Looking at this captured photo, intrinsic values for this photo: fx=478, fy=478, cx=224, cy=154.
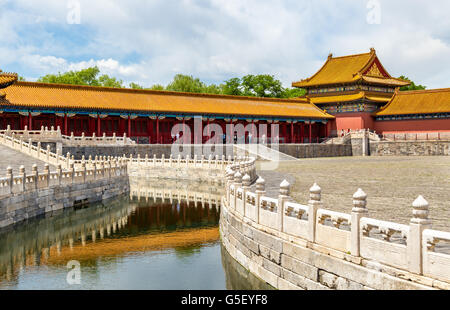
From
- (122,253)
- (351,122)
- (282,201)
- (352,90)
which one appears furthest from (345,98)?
(282,201)

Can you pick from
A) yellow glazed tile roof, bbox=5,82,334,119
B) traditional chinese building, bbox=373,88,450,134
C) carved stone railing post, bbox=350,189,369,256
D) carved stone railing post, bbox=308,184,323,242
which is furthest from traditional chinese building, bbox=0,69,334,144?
carved stone railing post, bbox=350,189,369,256

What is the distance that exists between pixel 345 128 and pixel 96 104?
3194 centimetres

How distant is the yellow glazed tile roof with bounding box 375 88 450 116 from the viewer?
55031 mm

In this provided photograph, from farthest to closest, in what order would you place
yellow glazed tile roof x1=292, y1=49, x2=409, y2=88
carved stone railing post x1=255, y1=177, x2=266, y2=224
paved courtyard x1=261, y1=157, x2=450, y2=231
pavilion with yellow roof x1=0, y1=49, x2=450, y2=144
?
1. yellow glazed tile roof x1=292, y1=49, x2=409, y2=88
2. pavilion with yellow roof x1=0, y1=49, x2=450, y2=144
3. paved courtyard x1=261, y1=157, x2=450, y2=231
4. carved stone railing post x1=255, y1=177, x2=266, y2=224

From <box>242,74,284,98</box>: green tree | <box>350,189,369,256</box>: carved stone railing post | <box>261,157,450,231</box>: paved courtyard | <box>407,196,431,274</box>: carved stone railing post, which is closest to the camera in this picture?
<box>407,196,431,274</box>: carved stone railing post

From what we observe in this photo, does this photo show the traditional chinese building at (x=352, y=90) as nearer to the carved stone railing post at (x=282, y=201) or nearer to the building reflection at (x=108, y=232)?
the building reflection at (x=108, y=232)

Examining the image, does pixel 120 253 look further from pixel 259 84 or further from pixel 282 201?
pixel 259 84

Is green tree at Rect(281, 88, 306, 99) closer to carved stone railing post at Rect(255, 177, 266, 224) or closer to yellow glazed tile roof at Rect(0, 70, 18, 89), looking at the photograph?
yellow glazed tile roof at Rect(0, 70, 18, 89)

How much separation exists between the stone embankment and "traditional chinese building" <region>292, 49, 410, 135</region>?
49806 millimetres

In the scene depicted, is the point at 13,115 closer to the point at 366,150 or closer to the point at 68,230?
the point at 68,230

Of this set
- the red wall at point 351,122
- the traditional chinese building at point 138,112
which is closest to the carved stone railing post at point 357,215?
the traditional chinese building at point 138,112

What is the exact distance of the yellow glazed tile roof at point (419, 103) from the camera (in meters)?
55.0

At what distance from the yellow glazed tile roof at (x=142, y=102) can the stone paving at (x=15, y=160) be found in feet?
34.0
